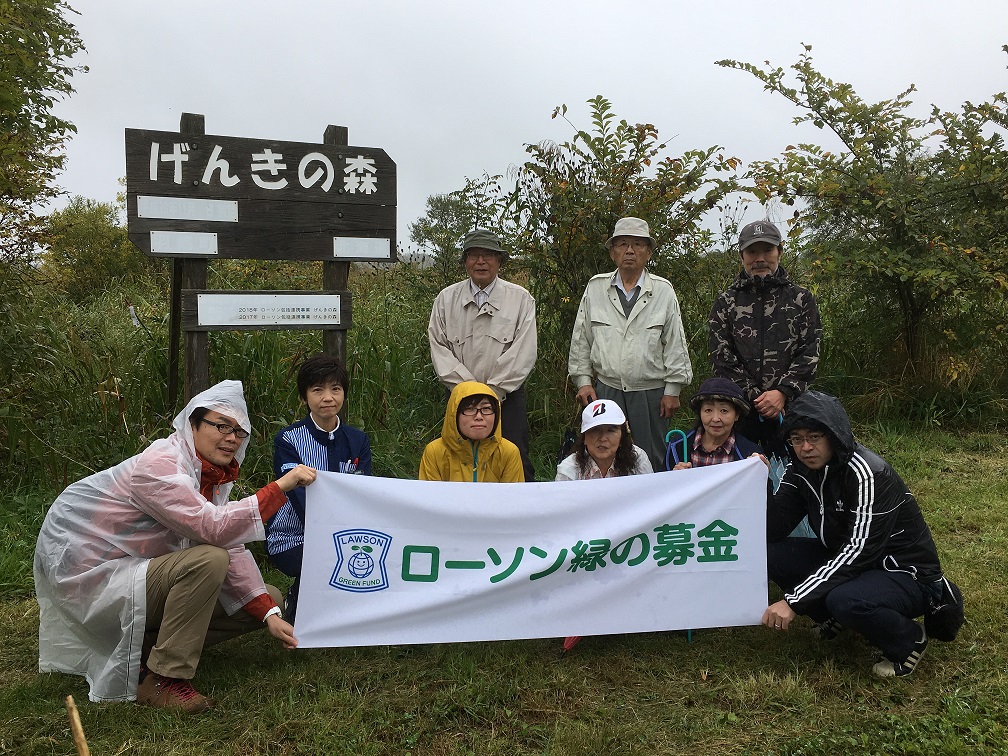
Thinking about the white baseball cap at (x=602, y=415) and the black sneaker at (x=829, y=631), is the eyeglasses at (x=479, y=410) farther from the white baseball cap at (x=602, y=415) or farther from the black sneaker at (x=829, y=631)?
the black sneaker at (x=829, y=631)

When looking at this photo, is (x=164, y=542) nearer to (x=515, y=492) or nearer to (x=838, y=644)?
(x=515, y=492)

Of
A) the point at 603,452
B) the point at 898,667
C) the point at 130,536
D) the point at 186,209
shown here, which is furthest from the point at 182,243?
the point at 898,667

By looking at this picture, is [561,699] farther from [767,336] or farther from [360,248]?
[360,248]

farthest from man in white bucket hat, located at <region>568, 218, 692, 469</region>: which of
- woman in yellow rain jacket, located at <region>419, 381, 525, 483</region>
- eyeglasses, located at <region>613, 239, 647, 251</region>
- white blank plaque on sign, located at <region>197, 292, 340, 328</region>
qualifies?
white blank plaque on sign, located at <region>197, 292, 340, 328</region>

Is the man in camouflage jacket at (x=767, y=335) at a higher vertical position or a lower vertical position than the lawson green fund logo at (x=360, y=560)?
higher

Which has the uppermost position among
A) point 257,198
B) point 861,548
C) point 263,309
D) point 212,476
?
point 257,198

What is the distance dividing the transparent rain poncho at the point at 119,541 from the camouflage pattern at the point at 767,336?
2599 mm

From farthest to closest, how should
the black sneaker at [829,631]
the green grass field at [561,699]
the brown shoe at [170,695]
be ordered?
the black sneaker at [829,631]
the brown shoe at [170,695]
the green grass field at [561,699]

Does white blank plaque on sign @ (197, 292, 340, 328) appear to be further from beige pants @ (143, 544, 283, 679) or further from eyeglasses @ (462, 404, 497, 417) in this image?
beige pants @ (143, 544, 283, 679)

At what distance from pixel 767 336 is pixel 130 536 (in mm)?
3188

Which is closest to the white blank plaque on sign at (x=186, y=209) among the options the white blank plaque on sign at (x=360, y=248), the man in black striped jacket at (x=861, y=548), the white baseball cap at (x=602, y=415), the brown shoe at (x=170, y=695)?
the white blank plaque on sign at (x=360, y=248)

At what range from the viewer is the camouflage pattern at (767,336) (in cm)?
417

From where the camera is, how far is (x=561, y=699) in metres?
3.01

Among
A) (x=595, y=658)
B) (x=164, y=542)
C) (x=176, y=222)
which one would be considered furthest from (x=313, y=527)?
(x=176, y=222)
